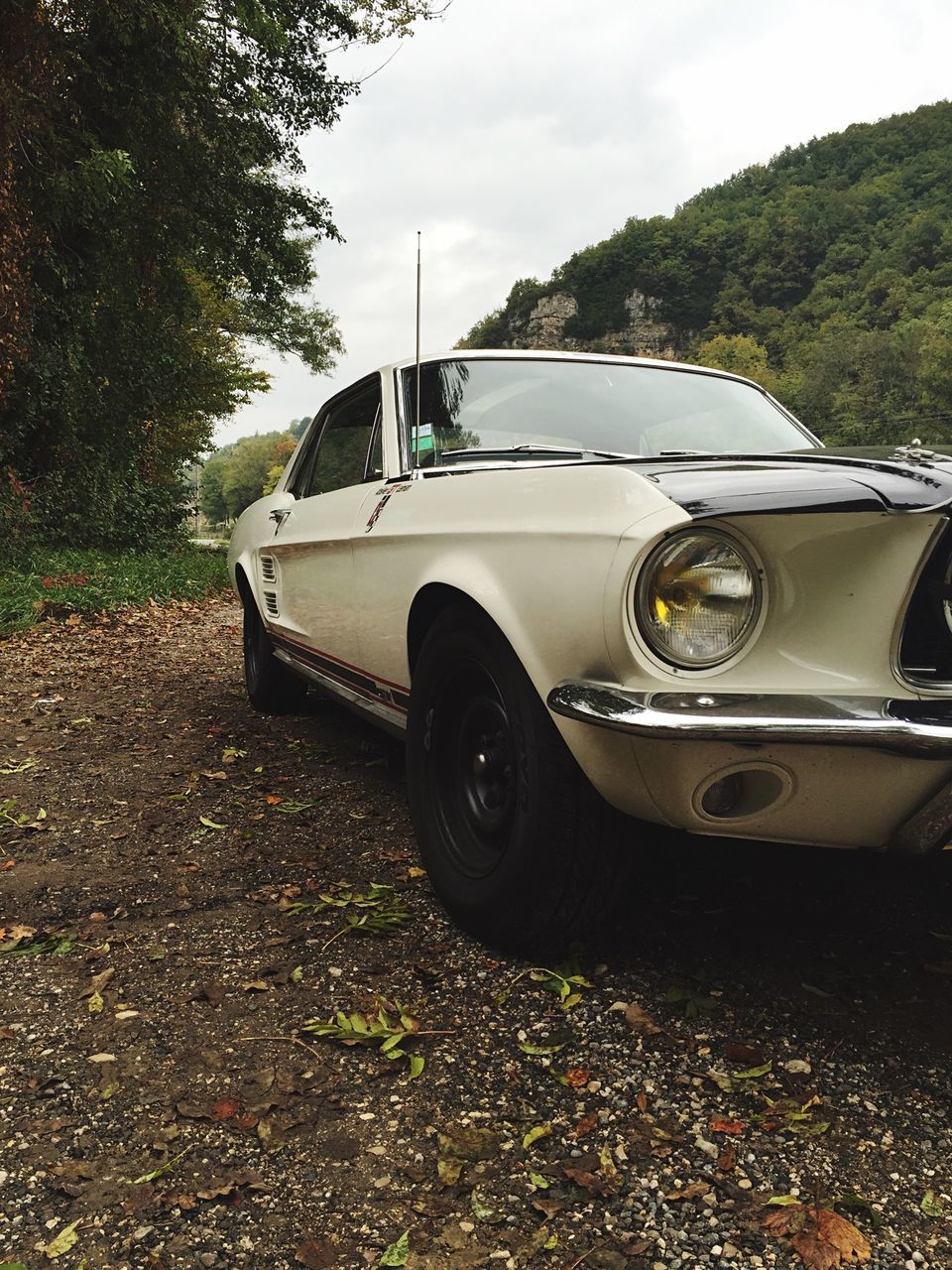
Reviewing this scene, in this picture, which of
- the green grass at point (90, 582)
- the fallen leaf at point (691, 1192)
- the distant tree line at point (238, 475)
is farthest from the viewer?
the distant tree line at point (238, 475)

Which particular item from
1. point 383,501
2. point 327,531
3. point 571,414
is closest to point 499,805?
point 383,501

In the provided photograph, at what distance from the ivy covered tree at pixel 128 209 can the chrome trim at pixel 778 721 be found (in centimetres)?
1118

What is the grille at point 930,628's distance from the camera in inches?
60.8

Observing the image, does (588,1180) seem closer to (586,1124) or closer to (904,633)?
(586,1124)

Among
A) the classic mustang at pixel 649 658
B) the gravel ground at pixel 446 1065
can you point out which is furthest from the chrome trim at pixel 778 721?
the gravel ground at pixel 446 1065

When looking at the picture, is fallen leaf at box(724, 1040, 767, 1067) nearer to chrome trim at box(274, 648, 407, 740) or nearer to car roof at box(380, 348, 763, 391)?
chrome trim at box(274, 648, 407, 740)

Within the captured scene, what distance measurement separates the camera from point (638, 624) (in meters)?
1.63

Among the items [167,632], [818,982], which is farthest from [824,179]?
[818,982]

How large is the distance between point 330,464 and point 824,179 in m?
73.9

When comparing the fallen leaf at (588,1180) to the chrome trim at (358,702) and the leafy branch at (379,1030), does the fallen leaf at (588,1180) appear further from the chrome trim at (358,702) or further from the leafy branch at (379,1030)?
the chrome trim at (358,702)

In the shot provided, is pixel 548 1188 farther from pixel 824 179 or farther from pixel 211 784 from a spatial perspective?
pixel 824 179

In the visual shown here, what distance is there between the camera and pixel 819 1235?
1345 mm

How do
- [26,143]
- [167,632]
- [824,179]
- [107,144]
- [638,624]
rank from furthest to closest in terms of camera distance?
1. [824,179]
2. [107,144]
3. [26,143]
4. [167,632]
5. [638,624]

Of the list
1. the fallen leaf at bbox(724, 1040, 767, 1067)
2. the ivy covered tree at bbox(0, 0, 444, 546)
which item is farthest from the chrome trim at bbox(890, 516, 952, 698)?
the ivy covered tree at bbox(0, 0, 444, 546)
